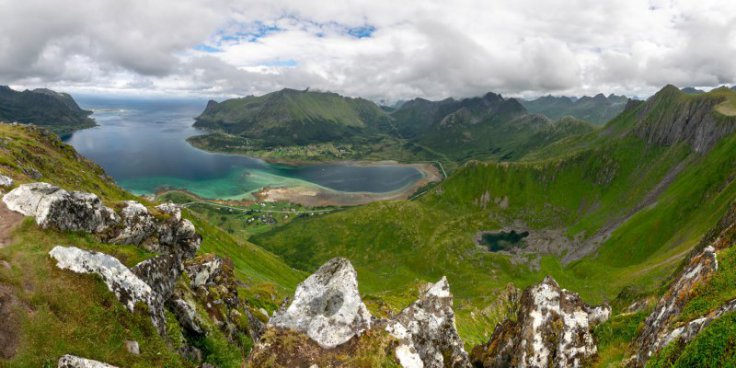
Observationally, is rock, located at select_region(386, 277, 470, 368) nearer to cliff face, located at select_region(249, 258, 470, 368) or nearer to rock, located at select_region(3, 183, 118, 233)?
cliff face, located at select_region(249, 258, 470, 368)

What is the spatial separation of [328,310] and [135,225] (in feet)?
77.6

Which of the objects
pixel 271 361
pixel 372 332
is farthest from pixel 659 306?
pixel 271 361

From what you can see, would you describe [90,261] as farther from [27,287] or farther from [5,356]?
[5,356]

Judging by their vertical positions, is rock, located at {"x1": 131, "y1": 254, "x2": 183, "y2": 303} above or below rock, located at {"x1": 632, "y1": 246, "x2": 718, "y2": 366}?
below

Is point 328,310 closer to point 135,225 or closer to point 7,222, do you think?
point 135,225

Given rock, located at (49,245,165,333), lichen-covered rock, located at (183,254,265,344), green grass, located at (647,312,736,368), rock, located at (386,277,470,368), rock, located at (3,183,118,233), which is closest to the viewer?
green grass, located at (647,312,736,368)

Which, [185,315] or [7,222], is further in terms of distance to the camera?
[185,315]

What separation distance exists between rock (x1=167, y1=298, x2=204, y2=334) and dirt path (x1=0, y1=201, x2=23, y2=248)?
11.4 m

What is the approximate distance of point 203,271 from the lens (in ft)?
126


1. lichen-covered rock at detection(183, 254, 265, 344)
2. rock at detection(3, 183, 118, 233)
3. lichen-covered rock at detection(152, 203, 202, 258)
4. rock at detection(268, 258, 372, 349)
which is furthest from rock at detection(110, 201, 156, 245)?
rock at detection(268, 258, 372, 349)

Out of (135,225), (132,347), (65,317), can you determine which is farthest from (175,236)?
(132,347)

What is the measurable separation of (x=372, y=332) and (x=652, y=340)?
15049mm

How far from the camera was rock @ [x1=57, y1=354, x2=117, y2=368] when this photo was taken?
17.3m

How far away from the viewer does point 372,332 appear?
842 inches
